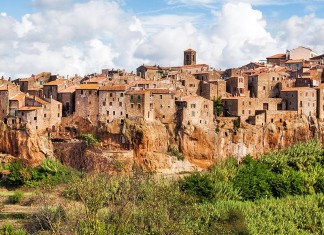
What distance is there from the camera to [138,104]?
240ft

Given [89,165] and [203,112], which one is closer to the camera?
[89,165]

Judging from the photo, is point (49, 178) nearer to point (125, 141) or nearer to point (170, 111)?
point (125, 141)

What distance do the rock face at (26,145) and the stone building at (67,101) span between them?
589 centimetres

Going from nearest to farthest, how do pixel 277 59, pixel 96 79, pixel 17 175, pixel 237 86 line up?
pixel 17 175 → pixel 96 79 → pixel 237 86 → pixel 277 59

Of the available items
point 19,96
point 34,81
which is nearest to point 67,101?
point 19,96

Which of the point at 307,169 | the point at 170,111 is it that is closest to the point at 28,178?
the point at 170,111

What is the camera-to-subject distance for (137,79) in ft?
269

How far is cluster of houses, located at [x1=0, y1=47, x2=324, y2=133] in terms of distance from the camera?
240 feet

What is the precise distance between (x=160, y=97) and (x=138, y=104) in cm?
356

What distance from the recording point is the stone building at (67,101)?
7569 cm

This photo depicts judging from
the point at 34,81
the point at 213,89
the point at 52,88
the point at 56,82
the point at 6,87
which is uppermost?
the point at 34,81

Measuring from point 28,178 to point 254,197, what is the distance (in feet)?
86.2

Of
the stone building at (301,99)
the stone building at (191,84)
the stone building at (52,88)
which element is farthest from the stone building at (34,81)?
the stone building at (301,99)

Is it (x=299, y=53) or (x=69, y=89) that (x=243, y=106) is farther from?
(x=299, y=53)
